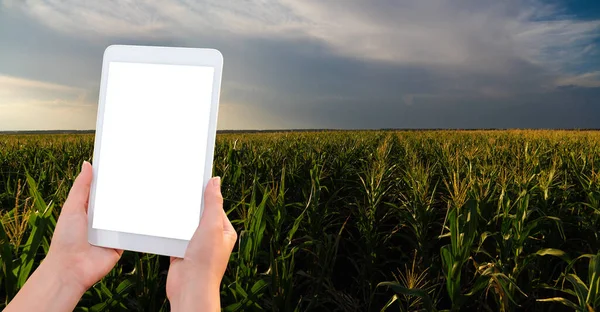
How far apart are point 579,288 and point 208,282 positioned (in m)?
1.79

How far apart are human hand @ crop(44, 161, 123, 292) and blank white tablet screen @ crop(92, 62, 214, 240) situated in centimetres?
5

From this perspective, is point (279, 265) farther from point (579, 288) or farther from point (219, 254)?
point (579, 288)

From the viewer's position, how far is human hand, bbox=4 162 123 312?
1.42 metres

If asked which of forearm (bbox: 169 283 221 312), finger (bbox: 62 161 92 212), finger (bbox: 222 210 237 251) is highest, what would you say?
finger (bbox: 62 161 92 212)

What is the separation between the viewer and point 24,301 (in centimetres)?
136

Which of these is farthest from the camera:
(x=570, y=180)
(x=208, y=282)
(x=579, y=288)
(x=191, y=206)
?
(x=570, y=180)

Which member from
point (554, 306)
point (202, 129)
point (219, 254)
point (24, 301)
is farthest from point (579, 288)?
point (24, 301)

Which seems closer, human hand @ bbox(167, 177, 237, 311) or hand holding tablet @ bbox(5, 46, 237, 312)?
human hand @ bbox(167, 177, 237, 311)

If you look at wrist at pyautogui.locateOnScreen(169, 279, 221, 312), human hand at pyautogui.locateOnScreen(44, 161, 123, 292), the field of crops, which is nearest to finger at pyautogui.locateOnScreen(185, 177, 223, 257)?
wrist at pyautogui.locateOnScreen(169, 279, 221, 312)

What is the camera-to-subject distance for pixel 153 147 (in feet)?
4.93

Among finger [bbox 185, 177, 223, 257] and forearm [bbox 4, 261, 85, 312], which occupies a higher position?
finger [bbox 185, 177, 223, 257]

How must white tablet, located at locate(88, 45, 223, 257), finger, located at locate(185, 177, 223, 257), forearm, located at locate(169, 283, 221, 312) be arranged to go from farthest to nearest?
1. white tablet, located at locate(88, 45, 223, 257)
2. finger, located at locate(185, 177, 223, 257)
3. forearm, located at locate(169, 283, 221, 312)

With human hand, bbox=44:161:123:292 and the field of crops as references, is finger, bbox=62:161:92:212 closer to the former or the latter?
human hand, bbox=44:161:123:292

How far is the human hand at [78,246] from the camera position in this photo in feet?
4.93
